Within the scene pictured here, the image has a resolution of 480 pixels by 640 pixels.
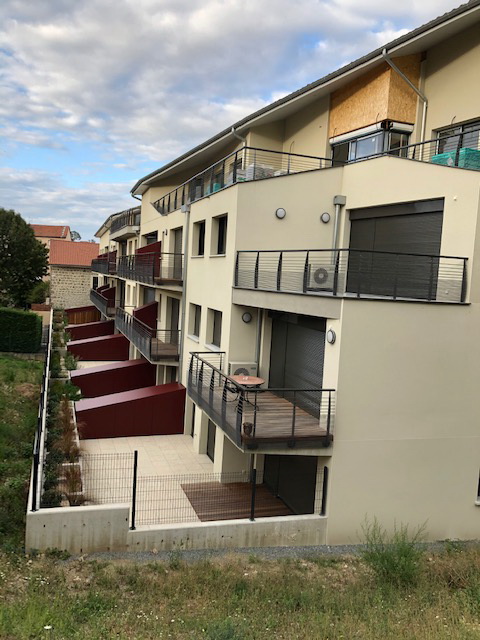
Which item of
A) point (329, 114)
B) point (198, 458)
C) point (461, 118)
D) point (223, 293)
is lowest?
point (198, 458)

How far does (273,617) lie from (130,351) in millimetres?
23421

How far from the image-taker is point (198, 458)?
16.2 meters

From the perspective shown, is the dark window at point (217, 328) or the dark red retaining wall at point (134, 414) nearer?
the dark window at point (217, 328)

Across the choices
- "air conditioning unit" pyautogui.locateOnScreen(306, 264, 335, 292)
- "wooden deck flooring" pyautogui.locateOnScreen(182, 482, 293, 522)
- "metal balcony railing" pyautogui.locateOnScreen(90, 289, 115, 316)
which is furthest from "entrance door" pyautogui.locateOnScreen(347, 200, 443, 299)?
"metal balcony railing" pyautogui.locateOnScreen(90, 289, 115, 316)

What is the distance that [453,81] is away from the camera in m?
12.7

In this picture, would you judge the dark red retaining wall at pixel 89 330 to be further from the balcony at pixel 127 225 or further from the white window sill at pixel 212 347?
the white window sill at pixel 212 347

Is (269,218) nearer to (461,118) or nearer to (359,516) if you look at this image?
(461,118)

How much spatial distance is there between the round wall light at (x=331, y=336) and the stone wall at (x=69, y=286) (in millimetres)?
45463

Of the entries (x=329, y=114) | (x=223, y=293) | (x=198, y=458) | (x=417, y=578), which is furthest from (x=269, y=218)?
(x=417, y=578)

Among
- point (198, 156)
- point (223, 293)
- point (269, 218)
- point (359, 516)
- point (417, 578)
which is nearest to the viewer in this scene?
point (417, 578)

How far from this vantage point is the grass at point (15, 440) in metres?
10.6

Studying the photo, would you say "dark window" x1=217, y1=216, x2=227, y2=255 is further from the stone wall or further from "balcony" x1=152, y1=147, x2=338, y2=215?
the stone wall

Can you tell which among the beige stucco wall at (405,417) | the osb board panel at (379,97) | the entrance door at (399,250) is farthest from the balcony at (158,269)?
the beige stucco wall at (405,417)

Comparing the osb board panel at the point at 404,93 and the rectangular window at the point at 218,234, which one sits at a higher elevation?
the osb board panel at the point at 404,93
